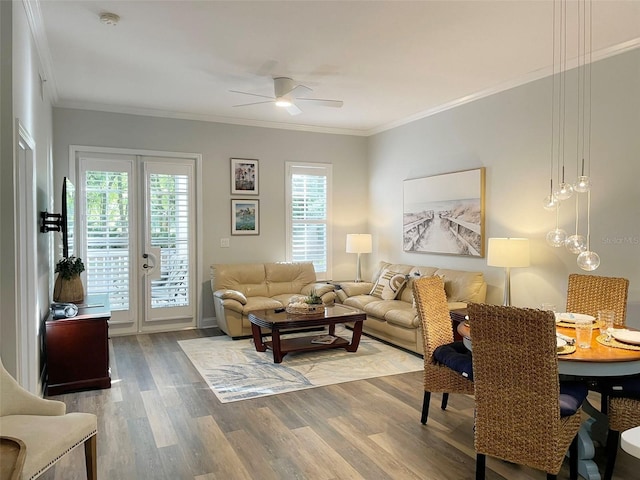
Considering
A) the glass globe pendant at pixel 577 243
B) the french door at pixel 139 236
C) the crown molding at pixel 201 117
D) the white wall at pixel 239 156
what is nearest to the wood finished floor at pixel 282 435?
the glass globe pendant at pixel 577 243

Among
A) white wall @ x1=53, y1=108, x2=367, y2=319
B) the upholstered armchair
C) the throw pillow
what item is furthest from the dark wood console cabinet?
the throw pillow

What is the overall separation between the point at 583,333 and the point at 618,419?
0.47m

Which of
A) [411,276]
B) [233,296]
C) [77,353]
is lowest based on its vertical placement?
[77,353]

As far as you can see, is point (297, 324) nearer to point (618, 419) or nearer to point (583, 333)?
point (583, 333)

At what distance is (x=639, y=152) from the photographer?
3.80 m

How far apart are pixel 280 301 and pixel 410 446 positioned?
3.36 m

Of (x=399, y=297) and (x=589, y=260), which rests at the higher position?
(x=589, y=260)

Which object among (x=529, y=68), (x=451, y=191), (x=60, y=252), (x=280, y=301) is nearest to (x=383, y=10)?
(x=529, y=68)

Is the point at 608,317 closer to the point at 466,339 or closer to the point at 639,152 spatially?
the point at 466,339

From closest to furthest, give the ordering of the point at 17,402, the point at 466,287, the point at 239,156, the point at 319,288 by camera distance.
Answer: the point at 17,402 < the point at 466,287 < the point at 319,288 < the point at 239,156

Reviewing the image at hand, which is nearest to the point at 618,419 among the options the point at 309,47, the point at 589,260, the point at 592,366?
the point at 592,366

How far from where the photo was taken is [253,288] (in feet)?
21.0

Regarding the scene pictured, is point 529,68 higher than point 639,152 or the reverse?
higher

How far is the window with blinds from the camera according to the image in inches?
279
